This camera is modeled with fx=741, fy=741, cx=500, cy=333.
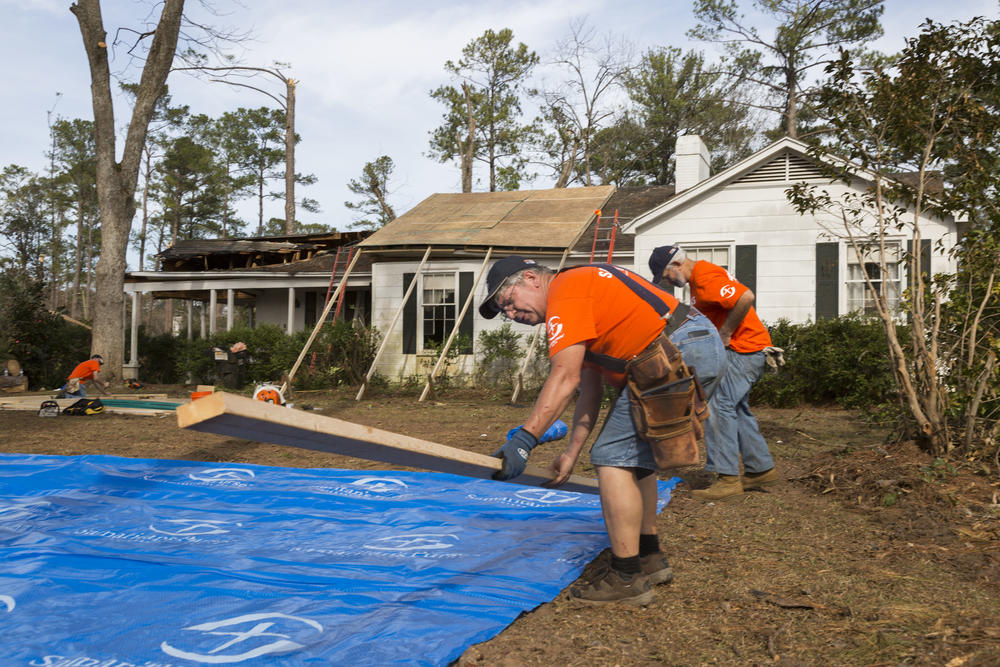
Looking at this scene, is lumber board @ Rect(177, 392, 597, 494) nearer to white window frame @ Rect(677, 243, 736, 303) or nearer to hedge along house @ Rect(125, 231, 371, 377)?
white window frame @ Rect(677, 243, 736, 303)

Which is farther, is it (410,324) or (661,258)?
(410,324)

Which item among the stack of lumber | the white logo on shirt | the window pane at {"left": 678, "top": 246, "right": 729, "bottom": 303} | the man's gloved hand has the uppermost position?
the window pane at {"left": 678, "top": 246, "right": 729, "bottom": 303}

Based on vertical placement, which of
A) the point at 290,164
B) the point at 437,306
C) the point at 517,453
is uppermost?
the point at 290,164

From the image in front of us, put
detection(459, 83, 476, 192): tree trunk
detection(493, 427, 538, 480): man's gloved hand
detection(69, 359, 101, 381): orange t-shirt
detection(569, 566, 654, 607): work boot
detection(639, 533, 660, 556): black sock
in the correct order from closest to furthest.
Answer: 1. detection(493, 427, 538, 480): man's gloved hand
2. detection(569, 566, 654, 607): work boot
3. detection(639, 533, 660, 556): black sock
4. detection(69, 359, 101, 381): orange t-shirt
5. detection(459, 83, 476, 192): tree trunk

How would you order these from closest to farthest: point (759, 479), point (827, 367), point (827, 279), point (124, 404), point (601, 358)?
point (601, 358) < point (759, 479) < point (827, 367) < point (124, 404) < point (827, 279)

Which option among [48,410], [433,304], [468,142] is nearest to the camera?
[48,410]

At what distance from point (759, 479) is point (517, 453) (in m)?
3.18

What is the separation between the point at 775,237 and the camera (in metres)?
14.1

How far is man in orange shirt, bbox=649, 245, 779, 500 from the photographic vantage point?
504cm

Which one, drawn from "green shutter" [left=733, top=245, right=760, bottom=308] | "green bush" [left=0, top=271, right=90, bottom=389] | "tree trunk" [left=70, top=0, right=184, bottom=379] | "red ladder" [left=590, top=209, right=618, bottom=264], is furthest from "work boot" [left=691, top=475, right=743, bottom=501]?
"green bush" [left=0, top=271, right=90, bottom=389]

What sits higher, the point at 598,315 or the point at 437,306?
the point at 437,306

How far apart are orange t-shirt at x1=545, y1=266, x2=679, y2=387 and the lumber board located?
655 mm

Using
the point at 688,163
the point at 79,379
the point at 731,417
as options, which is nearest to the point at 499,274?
the point at 731,417

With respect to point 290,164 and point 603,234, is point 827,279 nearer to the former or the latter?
point 603,234
